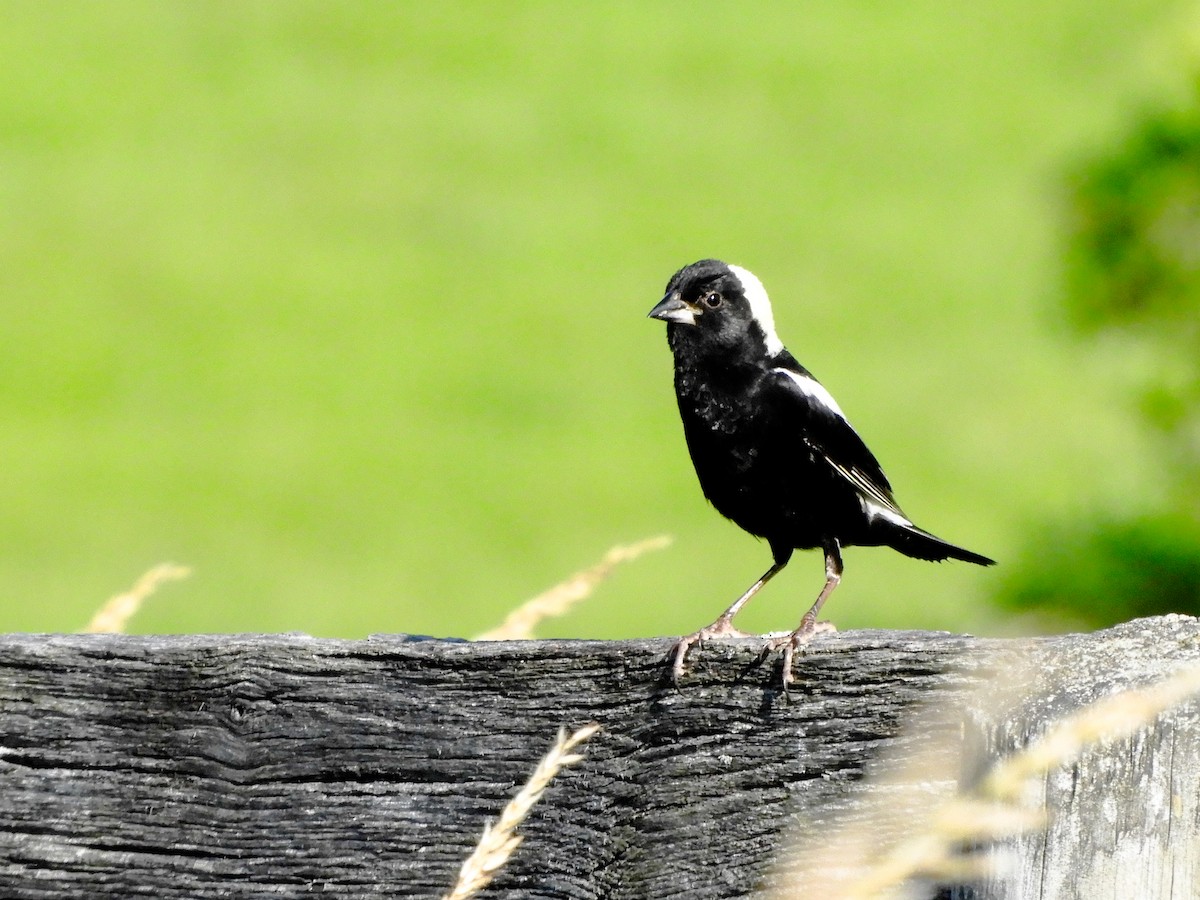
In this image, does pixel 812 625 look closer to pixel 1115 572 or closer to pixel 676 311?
pixel 676 311

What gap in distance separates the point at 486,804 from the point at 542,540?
11296mm

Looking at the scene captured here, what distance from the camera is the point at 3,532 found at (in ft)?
41.0

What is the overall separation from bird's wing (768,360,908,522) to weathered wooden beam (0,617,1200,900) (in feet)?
5.75

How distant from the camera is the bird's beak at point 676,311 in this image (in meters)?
3.55

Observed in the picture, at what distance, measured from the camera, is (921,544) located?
3.62m

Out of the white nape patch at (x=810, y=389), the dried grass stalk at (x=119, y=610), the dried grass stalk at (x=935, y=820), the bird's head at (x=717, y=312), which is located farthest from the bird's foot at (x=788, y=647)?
the bird's head at (x=717, y=312)

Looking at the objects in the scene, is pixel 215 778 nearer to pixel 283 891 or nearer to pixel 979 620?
pixel 283 891

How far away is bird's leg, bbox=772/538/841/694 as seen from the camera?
162cm

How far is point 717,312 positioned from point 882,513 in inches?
23.8

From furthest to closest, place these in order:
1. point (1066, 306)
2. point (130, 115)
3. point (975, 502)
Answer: point (130, 115), point (975, 502), point (1066, 306)

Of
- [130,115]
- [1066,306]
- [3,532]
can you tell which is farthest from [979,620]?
[130,115]

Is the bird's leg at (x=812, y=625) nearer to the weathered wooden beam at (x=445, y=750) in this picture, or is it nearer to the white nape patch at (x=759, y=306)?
the weathered wooden beam at (x=445, y=750)

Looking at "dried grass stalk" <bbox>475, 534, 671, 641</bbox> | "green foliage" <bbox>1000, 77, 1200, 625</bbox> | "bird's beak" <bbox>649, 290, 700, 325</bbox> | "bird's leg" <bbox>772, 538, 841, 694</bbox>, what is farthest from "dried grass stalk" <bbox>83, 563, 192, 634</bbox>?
"green foliage" <bbox>1000, 77, 1200, 625</bbox>

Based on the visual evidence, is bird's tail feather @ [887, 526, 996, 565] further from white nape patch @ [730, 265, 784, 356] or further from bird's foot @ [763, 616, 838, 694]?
bird's foot @ [763, 616, 838, 694]
